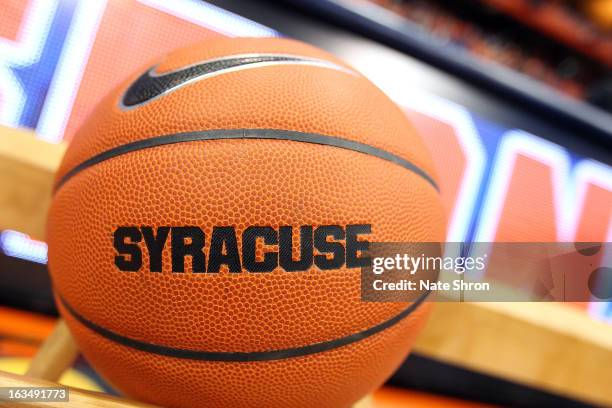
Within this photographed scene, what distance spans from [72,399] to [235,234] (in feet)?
0.71

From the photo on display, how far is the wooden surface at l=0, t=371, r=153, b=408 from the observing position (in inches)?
17.5

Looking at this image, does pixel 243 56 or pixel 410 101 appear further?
pixel 410 101

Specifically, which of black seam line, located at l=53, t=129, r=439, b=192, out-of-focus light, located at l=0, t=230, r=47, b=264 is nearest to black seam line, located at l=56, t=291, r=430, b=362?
black seam line, located at l=53, t=129, r=439, b=192

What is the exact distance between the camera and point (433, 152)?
1356mm

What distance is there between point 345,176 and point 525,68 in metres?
5.31

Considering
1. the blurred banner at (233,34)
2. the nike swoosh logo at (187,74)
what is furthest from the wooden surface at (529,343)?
the nike swoosh logo at (187,74)

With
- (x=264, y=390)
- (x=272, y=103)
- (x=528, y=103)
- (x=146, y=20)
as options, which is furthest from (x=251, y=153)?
(x=528, y=103)

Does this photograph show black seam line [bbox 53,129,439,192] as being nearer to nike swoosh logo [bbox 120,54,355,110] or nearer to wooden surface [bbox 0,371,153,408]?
nike swoosh logo [bbox 120,54,355,110]

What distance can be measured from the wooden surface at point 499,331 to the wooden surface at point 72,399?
0.36 m

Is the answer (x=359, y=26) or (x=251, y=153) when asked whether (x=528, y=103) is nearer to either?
(x=359, y=26)

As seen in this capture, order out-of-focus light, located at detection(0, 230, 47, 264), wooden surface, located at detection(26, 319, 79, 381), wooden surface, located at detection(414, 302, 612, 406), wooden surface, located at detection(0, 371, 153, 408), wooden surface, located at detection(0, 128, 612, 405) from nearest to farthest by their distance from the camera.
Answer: wooden surface, located at detection(0, 371, 153, 408) < wooden surface, located at detection(26, 319, 79, 381) < wooden surface, located at detection(0, 128, 612, 405) < wooden surface, located at detection(414, 302, 612, 406) < out-of-focus light, located at detection(0, 230, 47, 264)

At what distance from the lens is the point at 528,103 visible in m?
1.47

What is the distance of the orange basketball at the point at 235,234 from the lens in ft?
1.48

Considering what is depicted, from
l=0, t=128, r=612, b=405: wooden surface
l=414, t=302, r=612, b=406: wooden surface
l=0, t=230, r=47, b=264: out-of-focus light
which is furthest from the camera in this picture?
l=0, t=230, r=47, b=264: out-of-focus light
